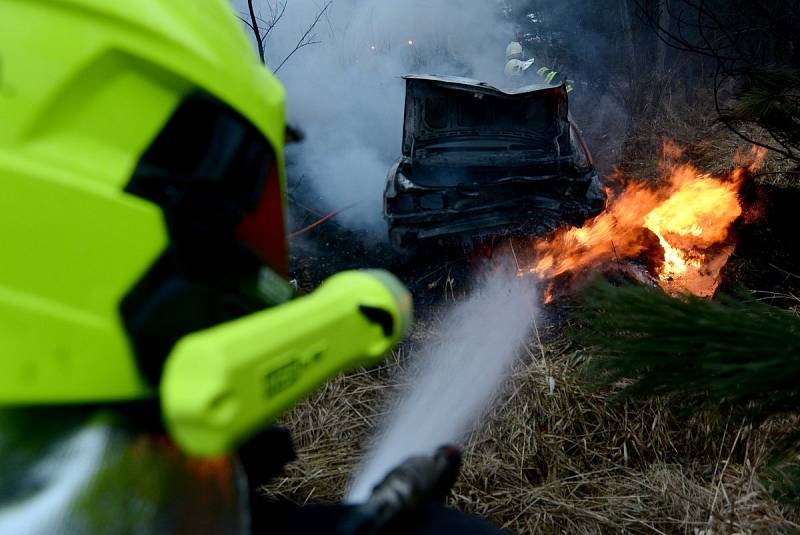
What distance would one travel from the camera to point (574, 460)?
3.29 meters

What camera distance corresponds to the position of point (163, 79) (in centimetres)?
90

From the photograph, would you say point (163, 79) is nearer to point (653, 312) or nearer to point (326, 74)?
point (653, 312)

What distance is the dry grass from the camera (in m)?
2.74

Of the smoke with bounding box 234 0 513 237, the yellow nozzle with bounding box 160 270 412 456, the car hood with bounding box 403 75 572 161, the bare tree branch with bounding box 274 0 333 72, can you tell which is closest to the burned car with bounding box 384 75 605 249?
the car hood with bounding box 403 75 572 161

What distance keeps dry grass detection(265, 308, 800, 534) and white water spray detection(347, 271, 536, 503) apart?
0.13 m

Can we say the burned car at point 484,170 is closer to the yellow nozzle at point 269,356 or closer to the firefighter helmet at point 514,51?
the yellow nozzle at point 269,356

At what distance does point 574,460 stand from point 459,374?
1.12 metres

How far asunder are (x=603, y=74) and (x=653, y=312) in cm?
1249

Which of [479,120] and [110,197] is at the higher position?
[110,197]

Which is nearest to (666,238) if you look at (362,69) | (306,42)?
(306,42)

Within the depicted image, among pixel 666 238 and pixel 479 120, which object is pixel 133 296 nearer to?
pixel 479 120

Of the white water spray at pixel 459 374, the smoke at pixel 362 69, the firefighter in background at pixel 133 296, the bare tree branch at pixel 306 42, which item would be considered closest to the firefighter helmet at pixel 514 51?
the smoke at pixel 362 69

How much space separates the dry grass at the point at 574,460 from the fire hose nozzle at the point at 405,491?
2055mm

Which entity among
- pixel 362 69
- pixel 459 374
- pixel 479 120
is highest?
pixel 479 120
